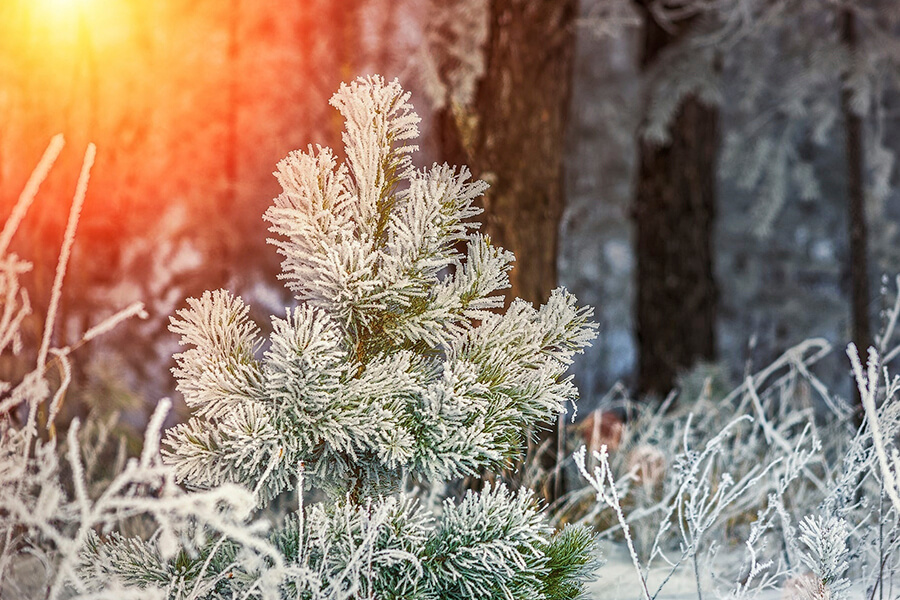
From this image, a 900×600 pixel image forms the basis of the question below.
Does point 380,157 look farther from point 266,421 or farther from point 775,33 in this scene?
point 775,33

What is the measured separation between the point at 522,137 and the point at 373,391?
1.97 m

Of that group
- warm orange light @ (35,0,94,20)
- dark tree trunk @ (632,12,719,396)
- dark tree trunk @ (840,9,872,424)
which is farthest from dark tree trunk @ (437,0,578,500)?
warm orange light @ (35,0,94,20)

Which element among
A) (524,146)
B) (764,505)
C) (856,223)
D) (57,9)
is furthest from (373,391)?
(57,9)

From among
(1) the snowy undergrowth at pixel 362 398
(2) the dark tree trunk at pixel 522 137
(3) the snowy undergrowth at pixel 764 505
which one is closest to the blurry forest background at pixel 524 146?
(2) the dark tree trunk at pixel 522 137

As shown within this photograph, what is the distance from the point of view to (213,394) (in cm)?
155

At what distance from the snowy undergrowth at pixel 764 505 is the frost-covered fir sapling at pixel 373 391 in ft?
0.77

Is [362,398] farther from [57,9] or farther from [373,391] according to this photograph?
[57,9]

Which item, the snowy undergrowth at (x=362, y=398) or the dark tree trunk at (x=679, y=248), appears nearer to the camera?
the snowy undergrowth at (x=362, y=398)

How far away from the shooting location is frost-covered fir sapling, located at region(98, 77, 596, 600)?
1.55 m

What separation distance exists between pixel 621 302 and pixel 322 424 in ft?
24.8

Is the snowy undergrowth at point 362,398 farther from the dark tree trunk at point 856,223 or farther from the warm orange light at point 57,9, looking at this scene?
the warm orange light at point 57,9

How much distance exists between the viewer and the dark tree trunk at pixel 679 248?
5426 mm

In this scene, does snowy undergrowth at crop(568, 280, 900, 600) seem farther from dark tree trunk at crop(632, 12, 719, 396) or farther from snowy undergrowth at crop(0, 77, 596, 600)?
dark tree trunk at crop(632, 12, 719, 396)

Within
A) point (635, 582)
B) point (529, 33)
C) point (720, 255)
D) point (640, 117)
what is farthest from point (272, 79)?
point (635, 582)
